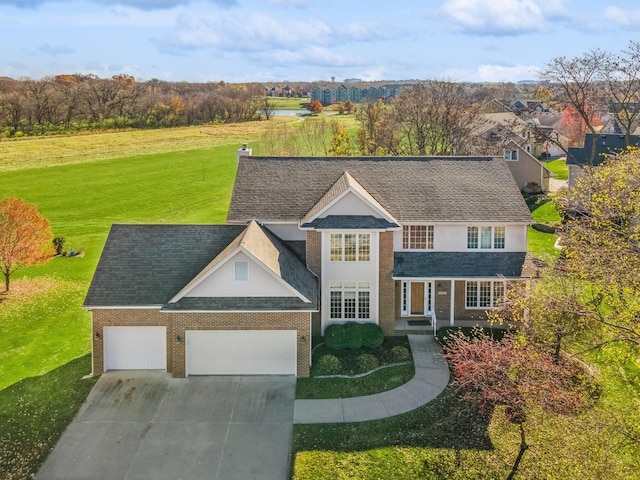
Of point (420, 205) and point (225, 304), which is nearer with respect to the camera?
point (225, 304)

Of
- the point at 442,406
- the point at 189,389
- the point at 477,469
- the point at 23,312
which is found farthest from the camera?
the point at 23,312

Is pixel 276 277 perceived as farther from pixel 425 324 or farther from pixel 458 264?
pixel 458 264

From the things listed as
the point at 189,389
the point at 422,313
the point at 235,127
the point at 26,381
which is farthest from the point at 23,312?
the point at 235,127

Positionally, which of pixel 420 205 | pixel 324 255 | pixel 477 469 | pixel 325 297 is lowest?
pixel 477 469

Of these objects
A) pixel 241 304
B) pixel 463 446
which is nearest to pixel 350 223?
pixel 241 304

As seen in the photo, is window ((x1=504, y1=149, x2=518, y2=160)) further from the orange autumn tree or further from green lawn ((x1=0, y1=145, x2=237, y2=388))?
the orange autumn tree

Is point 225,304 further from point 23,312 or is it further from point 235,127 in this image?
point 235,127

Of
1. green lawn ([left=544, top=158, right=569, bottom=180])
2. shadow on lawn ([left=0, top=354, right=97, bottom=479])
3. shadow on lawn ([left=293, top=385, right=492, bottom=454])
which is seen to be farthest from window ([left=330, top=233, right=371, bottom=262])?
green lawn ([left=544, top=158, right=569, bottom=180])
